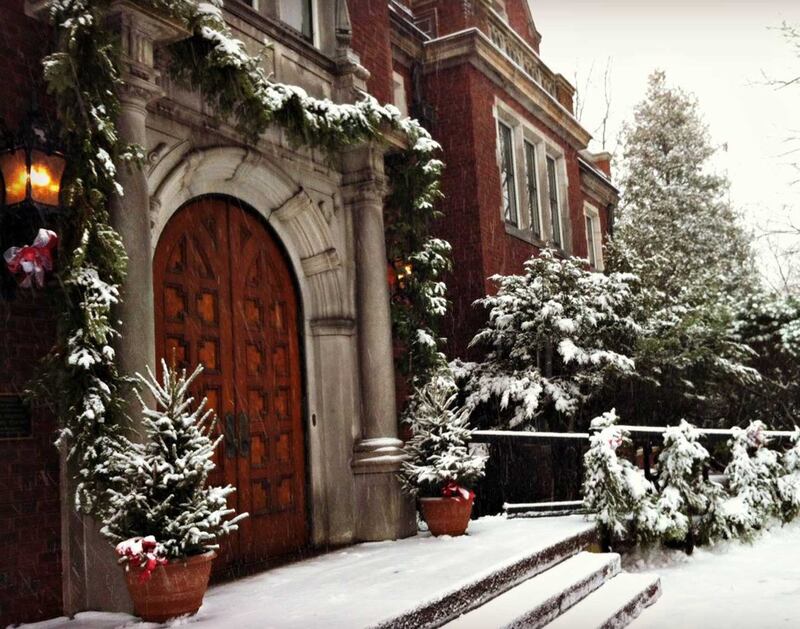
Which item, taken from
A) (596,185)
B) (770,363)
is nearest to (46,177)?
(770,363)

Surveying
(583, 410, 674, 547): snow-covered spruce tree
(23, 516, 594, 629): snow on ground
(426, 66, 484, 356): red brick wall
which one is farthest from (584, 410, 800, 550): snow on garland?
(426, 66, 484, 356): red brick wall

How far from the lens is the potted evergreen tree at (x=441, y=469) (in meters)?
7.17

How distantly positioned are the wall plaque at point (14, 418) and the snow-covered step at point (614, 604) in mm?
3549

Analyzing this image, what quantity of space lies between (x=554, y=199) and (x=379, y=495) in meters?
9.11

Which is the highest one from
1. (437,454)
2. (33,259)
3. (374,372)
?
(33,259)

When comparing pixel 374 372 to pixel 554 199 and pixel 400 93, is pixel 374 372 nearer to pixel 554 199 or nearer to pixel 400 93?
pixel 400 93

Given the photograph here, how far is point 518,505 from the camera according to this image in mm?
9008

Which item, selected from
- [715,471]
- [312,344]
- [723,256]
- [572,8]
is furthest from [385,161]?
[723,256]

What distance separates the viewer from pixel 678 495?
25.6 ft

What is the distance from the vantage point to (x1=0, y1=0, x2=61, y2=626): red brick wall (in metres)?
4.66

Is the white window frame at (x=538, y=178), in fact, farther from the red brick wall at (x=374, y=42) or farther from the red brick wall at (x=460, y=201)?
the red brick wall at (x=374, y=42)

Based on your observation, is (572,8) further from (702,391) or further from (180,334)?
(702,391)

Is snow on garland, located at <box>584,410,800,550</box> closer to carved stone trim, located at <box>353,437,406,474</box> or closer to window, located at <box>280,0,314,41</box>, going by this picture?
carved stone trim, located at <box>353,437,406,474</box>

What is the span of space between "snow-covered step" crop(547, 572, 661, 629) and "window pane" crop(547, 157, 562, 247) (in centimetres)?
904
